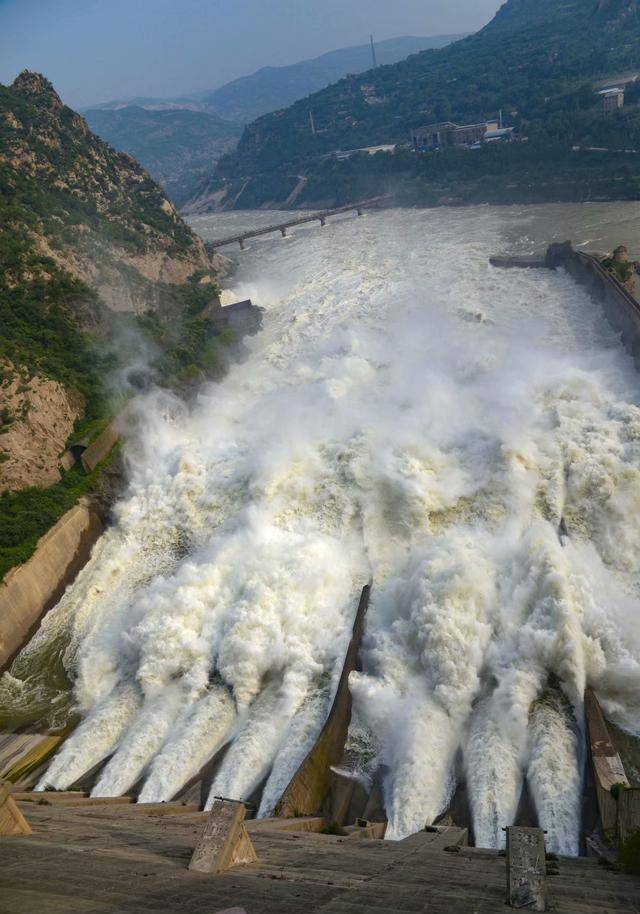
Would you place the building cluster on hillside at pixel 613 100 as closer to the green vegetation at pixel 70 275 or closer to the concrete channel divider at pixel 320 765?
the green vegetation at pixel 70 275

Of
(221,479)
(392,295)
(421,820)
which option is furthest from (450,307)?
(421,820)

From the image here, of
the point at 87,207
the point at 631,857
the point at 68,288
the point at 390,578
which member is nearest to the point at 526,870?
the point at 631,857

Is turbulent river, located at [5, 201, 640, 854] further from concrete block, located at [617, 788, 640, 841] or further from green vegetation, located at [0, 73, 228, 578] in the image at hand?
green vegetation, located at [0, 73, 228, 578]

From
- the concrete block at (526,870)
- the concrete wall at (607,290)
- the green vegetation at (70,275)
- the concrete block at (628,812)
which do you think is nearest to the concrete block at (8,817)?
the concrete block at (526,870)

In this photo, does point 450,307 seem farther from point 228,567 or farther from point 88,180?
point 88,180

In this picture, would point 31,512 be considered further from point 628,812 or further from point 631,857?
point 631,857

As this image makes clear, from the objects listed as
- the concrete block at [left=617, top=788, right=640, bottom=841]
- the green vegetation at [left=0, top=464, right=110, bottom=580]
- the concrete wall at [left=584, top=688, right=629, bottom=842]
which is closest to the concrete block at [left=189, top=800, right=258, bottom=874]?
the concrete block at [left=617, top=788, right=640, bottom=841]
